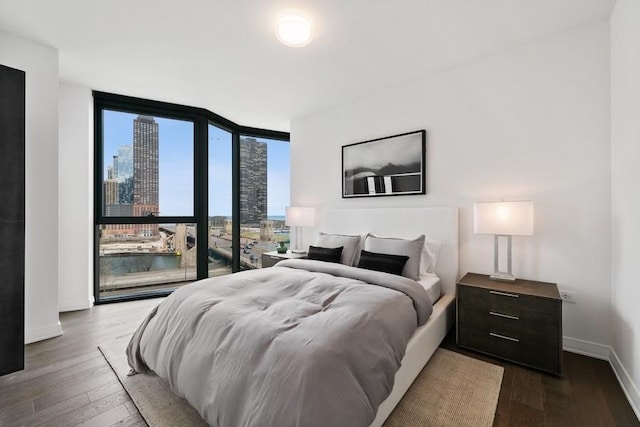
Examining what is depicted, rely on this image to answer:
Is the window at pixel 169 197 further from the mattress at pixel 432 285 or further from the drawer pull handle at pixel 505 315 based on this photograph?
the drawer pull handle at pixel 505 315

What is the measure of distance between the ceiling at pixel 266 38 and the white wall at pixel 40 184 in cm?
20

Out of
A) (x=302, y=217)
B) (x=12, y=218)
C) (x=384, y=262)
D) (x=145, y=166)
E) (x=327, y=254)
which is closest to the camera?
(x=12, y=218)

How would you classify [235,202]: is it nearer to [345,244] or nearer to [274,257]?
[274,257]

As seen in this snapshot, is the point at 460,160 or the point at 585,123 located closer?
the point at 585,123

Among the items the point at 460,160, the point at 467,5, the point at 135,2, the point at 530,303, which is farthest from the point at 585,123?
the point at 135,2

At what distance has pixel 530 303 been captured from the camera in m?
2.03

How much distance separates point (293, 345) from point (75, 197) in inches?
140

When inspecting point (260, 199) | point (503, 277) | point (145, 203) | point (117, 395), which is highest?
point (260, 199)

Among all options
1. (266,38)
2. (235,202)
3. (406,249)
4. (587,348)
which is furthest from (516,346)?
(235,202)

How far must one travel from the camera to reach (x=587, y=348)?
2.24 meters

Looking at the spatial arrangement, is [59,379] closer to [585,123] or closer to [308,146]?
[308,146]

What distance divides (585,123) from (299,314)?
2.70m

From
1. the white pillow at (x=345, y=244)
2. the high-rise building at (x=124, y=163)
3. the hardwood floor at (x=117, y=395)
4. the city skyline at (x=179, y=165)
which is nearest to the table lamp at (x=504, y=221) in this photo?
the hardwood floor at (x=117, y=395)

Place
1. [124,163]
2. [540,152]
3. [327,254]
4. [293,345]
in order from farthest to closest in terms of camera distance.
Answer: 1. [124,163]
2. [327,254]
3. [540,152]
4. [293,345]
